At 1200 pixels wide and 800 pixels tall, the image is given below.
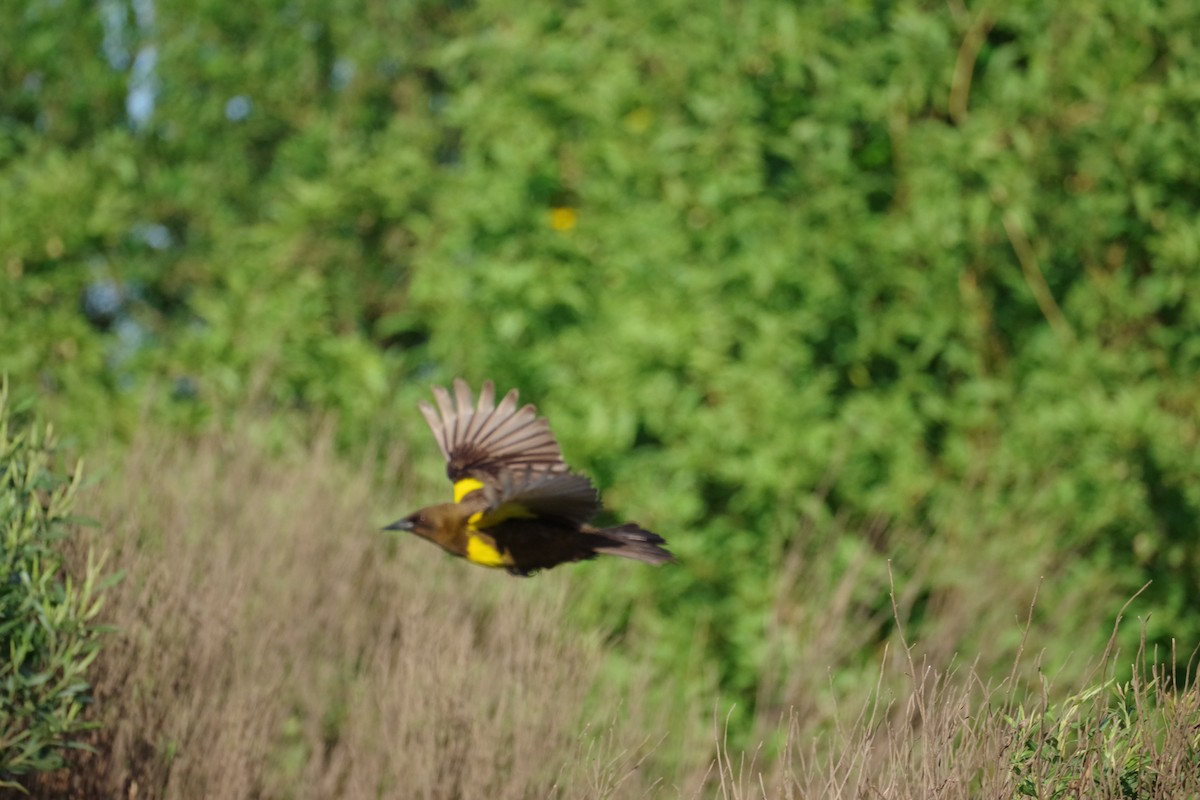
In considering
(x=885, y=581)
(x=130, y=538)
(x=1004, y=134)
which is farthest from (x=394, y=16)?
(x=130, y=538)

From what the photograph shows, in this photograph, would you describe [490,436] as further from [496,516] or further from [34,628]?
[34,628]

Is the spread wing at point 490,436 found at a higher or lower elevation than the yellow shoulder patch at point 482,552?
higher

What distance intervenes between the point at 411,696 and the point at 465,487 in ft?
2.09

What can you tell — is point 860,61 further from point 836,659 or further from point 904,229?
point 836,659

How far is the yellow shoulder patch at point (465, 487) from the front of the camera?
4.27 m

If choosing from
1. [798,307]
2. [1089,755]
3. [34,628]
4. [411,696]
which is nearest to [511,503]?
[411,696]

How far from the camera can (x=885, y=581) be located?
20.5ft

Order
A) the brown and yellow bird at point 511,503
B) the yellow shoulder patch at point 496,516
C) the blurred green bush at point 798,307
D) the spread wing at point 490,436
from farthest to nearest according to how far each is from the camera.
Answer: the blurred green bush at point 798,307 < the spread wing at point 490,436 < the yellow shoulder patch at point 496,516 < the brown and yellow bird at point 511,503

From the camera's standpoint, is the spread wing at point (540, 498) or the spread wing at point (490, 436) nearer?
the spread wing at point (540, 498)

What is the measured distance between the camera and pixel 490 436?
4.49 m

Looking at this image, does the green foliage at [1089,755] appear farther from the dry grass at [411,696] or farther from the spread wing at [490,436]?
the spread wing at [490,436]

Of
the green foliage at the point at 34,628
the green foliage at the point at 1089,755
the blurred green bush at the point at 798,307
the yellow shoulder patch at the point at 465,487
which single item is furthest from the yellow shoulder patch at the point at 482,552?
the blurred green bush at the point at 798,307

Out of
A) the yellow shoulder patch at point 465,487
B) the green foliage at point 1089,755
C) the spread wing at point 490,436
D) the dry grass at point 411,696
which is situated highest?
the spread wing at point 490,436

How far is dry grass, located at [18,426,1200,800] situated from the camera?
2848mm
